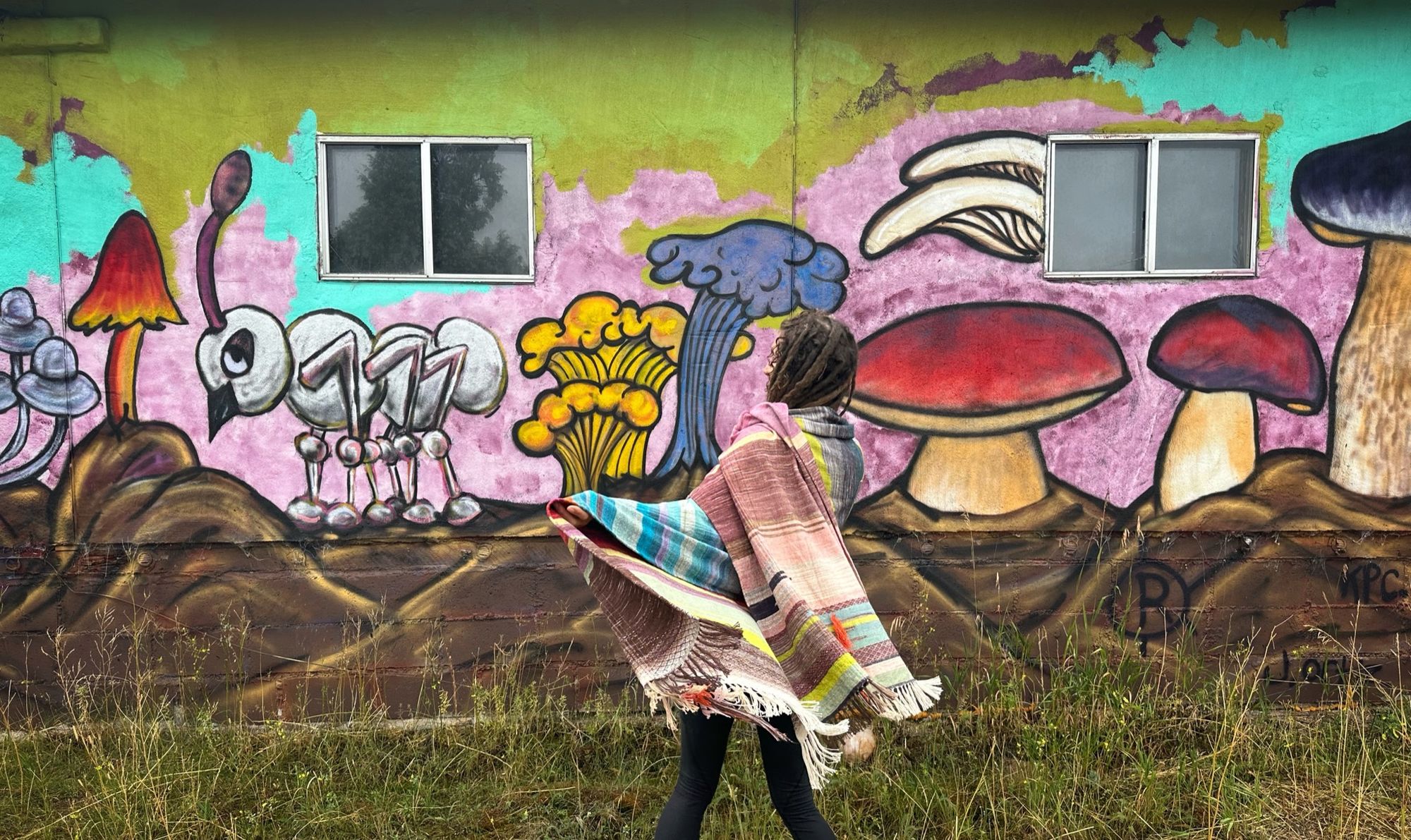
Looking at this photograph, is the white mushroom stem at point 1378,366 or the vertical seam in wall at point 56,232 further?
the white mushroom stem at point 1378,366

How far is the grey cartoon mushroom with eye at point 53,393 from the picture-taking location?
4.30m

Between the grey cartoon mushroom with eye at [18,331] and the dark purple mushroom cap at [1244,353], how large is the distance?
204 inches

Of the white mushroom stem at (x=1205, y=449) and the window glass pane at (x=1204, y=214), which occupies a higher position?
the window glass pane at (x=1204, y=214)

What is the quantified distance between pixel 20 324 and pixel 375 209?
5.52ft

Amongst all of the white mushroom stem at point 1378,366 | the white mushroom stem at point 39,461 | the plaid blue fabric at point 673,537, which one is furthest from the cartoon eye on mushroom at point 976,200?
the white mushroom stem at point 39,461

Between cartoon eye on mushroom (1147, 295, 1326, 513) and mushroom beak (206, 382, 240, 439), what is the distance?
4.32 metres

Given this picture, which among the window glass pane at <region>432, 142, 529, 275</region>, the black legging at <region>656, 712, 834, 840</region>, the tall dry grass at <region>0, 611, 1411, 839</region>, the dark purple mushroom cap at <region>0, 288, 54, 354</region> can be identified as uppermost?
the window glass pane at <region>432, 142, 529, 275</region>

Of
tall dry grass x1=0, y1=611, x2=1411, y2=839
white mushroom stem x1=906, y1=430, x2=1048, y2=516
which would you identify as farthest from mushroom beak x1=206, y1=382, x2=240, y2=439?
white mushroom stem x1=906, y1=430, x2=1048, y2=516

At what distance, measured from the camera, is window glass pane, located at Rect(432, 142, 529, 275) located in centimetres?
442

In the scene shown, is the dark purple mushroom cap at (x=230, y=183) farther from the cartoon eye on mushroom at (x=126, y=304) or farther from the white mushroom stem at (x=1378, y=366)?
the white mushroom stem at (x=1378, y=366)

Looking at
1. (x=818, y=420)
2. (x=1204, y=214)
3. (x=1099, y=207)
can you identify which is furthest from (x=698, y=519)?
(x=1204, y=214)

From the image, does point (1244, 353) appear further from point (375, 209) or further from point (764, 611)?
point (375, 209)

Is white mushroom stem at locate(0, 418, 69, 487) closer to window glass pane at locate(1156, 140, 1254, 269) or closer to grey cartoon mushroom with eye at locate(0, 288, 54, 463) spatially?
grey cartoon mushroom with eye at locate(0, 288, 54, 463)

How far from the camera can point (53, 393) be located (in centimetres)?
430
